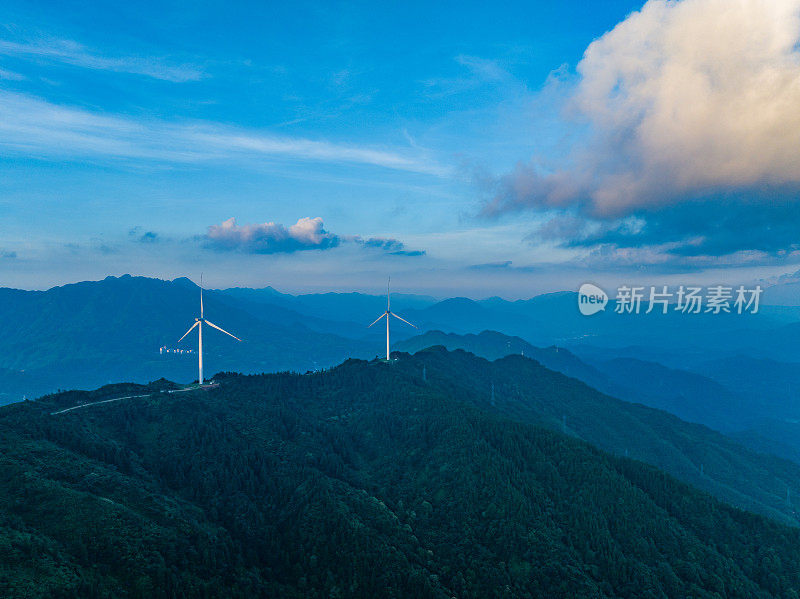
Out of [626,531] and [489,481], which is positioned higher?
[489,481]

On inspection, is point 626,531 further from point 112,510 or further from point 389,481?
point 112,510

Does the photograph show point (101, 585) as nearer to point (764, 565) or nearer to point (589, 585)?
point (589, 585)

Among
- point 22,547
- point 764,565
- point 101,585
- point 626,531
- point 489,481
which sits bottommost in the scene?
point 764,565

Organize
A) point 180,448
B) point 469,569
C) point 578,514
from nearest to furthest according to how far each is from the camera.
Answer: point 469,569 → point 180,448 → point 578,514

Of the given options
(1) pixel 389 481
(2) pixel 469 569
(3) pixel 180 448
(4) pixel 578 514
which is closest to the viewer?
(2) pixel 469 569

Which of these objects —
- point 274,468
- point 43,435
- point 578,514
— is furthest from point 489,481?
→ point 43,435

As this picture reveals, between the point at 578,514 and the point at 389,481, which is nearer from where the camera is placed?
the point at 578,514
